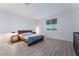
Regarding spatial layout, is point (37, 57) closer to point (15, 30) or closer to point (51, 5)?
point (15, 30)

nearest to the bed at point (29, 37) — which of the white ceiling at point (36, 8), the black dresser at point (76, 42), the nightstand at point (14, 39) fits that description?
the nightstand at point (14, 39)

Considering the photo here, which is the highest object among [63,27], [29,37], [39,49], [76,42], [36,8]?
[36,8]

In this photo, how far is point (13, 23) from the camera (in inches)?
64.9

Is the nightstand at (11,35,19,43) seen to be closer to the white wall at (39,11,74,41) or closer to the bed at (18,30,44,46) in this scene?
the bed at (18,30,44,46)

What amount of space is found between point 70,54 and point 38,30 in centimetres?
74

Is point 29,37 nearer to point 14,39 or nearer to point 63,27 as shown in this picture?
point 14,39

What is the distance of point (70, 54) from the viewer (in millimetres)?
1549

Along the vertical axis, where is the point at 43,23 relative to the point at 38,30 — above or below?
above

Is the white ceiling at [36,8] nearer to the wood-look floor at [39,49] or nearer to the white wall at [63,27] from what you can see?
the white wall at [63,27]

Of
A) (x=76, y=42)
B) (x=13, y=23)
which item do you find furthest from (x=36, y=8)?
(x=76, y=42)

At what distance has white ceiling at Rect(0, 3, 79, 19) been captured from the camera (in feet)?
5.03

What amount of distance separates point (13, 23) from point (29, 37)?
1.33ft

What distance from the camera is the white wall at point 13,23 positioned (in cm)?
159

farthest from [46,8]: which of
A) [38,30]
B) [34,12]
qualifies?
[38,30]
